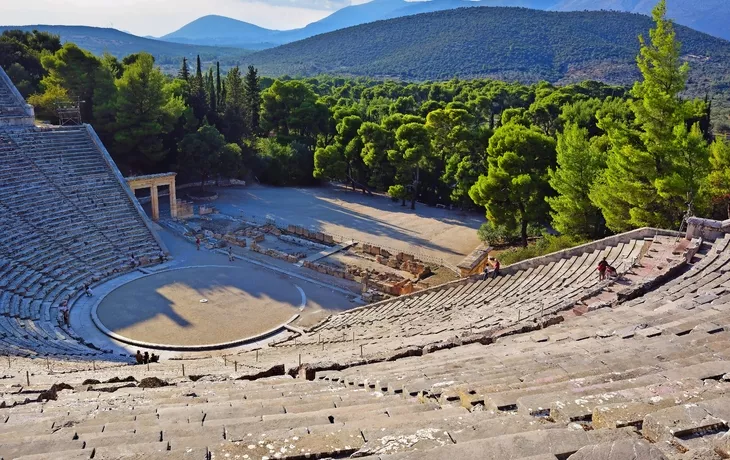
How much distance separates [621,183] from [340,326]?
10.7 m

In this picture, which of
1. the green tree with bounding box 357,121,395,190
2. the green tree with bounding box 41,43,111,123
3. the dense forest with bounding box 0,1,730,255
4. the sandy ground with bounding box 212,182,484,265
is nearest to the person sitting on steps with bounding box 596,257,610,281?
the dense forest with bounding box 0,1,730,255

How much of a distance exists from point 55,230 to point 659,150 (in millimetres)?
23633

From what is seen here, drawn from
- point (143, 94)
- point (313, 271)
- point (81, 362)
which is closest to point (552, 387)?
point (81, 362)

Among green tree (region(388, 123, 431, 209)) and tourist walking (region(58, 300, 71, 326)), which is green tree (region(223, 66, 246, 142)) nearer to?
green tree (region(388, 123, 431, 209))

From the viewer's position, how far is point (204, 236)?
29.5m

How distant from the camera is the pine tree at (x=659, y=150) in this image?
18641 millimetres

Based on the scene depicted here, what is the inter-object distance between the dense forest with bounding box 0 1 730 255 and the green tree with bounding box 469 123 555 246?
0.22 ft

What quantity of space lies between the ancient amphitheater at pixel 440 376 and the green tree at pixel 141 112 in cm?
1508

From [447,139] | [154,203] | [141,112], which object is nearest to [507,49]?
[447,139]

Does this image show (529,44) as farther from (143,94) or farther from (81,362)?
(81,362)

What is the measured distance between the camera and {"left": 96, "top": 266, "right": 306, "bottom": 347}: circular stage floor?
18719 millimetres

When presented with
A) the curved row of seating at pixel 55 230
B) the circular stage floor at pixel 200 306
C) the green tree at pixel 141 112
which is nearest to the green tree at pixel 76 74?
the green tree at pixel 141 112

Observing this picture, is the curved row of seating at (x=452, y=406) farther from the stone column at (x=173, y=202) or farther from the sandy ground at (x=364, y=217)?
the stone column at (x=173, y=202)

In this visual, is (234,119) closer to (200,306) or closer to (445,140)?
(445,140)
